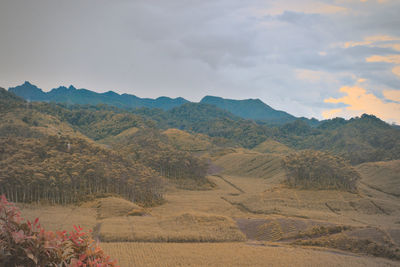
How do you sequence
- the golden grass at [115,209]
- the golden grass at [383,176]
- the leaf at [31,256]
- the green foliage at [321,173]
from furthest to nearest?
the golden grass at [383,176]
the green foliage at [321,173]
the golden grass at [115,209]
the leaf at [31,256]

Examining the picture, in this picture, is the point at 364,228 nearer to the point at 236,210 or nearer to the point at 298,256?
the point at 298,256

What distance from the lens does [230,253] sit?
34.7 m

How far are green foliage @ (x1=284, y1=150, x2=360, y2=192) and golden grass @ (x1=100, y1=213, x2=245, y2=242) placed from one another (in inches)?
1462

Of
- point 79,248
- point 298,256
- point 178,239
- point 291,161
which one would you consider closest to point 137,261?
point 178,239

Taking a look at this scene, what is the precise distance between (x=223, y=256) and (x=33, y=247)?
29.8 m

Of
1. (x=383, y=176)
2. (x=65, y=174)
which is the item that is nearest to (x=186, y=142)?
(x=383, y=176)

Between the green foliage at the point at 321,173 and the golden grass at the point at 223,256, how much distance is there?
41.5 m

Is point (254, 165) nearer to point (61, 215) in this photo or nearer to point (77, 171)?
point (77, 171)

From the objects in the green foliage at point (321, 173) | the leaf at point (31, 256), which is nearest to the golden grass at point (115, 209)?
the green foliage at point (321, 173)

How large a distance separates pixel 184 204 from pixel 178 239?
26.5m

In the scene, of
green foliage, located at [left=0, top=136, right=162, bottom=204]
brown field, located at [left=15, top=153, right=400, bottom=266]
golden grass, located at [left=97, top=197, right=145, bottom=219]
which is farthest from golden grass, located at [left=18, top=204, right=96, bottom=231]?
green foliage, located at [left=0, top=136, right=162, bottom=204]

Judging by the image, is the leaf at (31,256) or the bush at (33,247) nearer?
the leaf at (31,256)

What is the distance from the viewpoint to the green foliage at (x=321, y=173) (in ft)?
249

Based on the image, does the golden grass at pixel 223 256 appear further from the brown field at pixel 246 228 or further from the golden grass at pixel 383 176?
the golden grass at pixel 383 176
